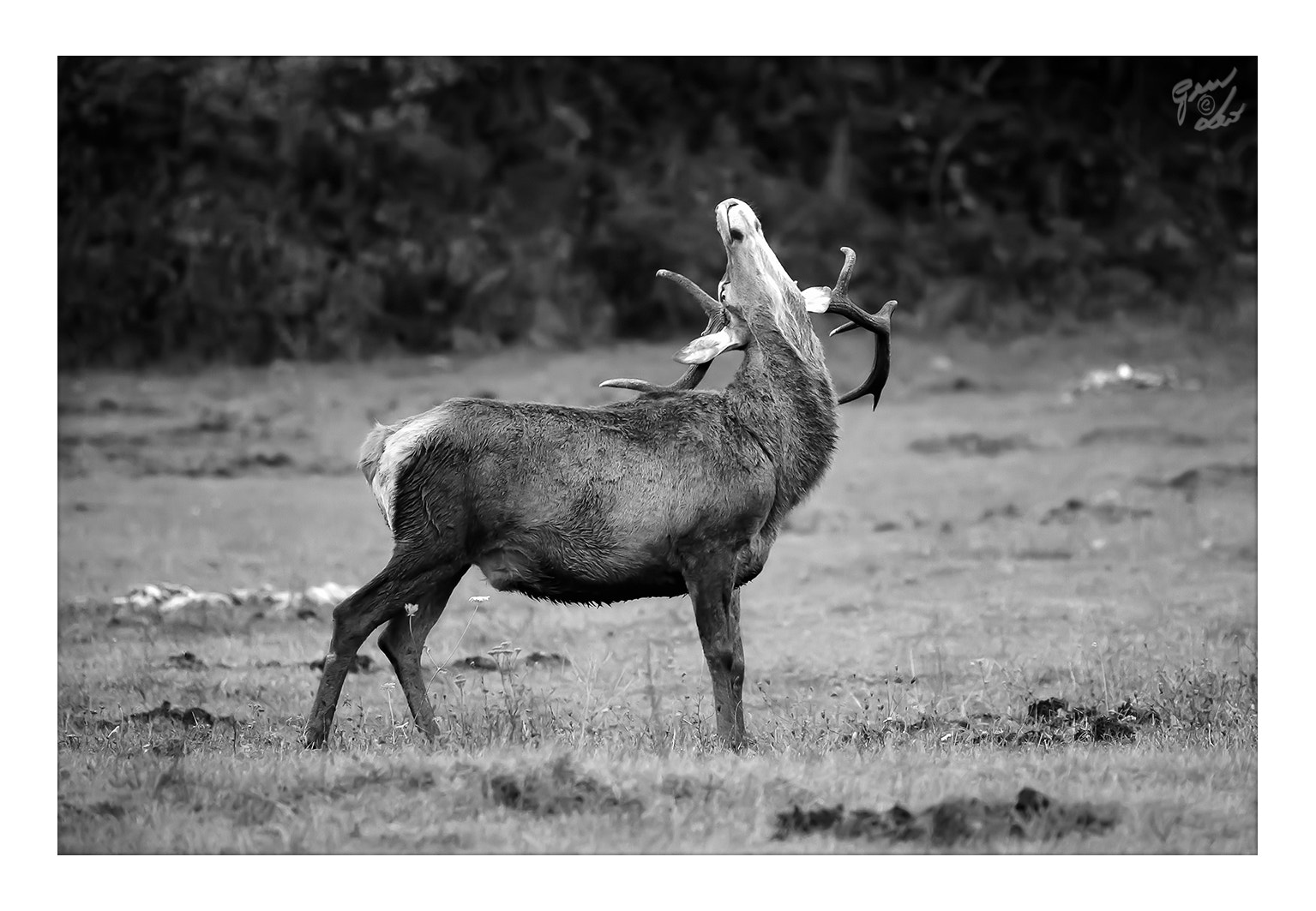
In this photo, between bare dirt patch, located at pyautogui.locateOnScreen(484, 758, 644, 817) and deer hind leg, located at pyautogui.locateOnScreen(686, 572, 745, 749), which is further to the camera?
deer hind leg, located at pyautogui.locateOnScreen(686, 572, 745, 749)

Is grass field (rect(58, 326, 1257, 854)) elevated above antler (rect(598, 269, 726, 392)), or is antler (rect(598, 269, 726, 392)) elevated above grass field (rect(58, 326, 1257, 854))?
antler (rect(598, 269, 726, 392))

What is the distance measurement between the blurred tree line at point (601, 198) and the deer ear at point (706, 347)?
11.0m

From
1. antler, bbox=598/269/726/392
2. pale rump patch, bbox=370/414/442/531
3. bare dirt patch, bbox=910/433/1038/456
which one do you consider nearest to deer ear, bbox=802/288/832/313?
antler, bbox=598/269/726/392

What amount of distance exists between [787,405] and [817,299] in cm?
75

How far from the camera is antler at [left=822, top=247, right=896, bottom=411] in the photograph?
9445mm

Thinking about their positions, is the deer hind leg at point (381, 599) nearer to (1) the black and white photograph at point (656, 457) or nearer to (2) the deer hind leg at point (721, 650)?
(1) the black and white photograph at point (656, 457)

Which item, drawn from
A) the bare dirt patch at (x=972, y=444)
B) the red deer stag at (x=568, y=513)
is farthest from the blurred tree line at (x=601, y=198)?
the red deer stag at (x=568, y=513)

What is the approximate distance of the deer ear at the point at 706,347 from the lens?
336 inches

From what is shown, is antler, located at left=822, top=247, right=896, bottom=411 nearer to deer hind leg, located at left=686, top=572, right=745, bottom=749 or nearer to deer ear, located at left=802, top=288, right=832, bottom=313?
deer ear, located at left=802, top=288, right=832, bottom=313

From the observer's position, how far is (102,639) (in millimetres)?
13094

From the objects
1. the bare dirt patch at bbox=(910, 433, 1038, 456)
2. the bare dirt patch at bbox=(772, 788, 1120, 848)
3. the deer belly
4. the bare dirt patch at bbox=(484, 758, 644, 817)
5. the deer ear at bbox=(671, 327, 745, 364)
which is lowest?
the bare dirt patch at bbox=(772, 788, 1120, 848)

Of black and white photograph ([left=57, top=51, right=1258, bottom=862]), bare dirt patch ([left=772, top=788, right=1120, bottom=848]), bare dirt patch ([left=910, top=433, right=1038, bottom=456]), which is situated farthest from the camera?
bare dirt patch ([left=910, top=433, right=1038, bottom=456])

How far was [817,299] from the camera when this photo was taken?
9422 millimetres

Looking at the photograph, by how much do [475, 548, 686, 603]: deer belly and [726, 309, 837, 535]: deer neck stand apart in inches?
33.7
